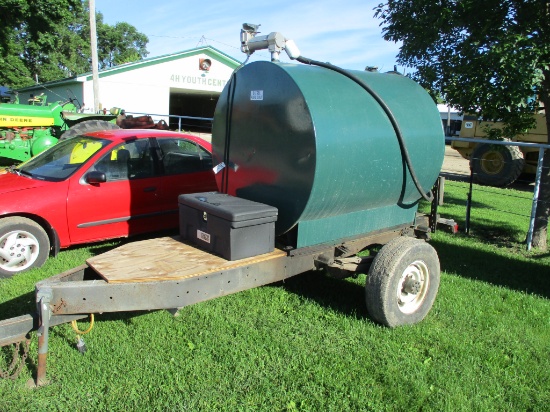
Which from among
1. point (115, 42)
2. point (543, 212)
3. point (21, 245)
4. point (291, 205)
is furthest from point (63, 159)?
point (115, 42)

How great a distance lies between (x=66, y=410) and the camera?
10.0 feet

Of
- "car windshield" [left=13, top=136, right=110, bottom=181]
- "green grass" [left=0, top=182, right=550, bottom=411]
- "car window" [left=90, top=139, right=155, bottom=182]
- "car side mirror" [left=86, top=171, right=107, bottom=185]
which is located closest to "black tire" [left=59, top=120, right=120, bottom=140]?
"car windshield" [left=13, top=136, right=110, bottom=181]

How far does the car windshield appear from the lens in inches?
231

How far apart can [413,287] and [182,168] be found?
370cm

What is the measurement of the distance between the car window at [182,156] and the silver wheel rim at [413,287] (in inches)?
140

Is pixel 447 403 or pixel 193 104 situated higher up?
pixel 193 104

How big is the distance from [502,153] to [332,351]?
42.8ft

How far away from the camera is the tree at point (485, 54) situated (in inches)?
223

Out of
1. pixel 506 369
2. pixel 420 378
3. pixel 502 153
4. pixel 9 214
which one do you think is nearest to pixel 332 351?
pixel 420 378

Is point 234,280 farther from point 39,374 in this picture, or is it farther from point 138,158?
point 138,158

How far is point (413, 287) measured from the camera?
4367 millimetres

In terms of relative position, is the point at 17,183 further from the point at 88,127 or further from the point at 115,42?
the point at 115,42

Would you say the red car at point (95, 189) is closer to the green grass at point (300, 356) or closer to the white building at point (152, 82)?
the green grass at point (300, 356)

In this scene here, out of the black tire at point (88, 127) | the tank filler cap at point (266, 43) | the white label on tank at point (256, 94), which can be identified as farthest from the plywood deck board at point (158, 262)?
the black tire at point (88, 127)
